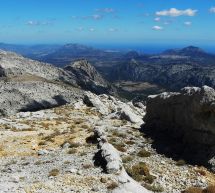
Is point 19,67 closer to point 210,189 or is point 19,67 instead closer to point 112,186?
point 112,186

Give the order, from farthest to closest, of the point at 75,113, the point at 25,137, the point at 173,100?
the point at 75,113 < the point at 25,137 < the point at 173,100

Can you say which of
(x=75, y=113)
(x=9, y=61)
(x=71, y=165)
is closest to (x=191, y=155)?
(x=71, y=165)

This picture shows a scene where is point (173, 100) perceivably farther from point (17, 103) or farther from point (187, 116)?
point (17, 103)

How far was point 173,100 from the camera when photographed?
140ft

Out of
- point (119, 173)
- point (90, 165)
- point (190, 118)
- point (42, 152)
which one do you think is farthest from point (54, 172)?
point (190, 118)

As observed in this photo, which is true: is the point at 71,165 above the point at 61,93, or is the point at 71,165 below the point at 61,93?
above

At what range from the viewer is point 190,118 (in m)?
37.8

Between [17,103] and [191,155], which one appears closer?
[191,155]

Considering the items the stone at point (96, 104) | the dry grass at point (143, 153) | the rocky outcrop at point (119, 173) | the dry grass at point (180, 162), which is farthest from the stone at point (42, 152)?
the stone at point (96, 104)

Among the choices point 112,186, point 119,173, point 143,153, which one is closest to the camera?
point 112,186

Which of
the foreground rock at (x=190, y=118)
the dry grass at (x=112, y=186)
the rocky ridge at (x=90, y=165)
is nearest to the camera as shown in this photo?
the dry grass at (x=112, y=186)

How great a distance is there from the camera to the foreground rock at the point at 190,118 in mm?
34594

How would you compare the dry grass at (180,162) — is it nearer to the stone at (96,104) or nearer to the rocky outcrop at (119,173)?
the rocky outcrop at (119,173)

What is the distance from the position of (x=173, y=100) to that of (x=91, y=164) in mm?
13713
